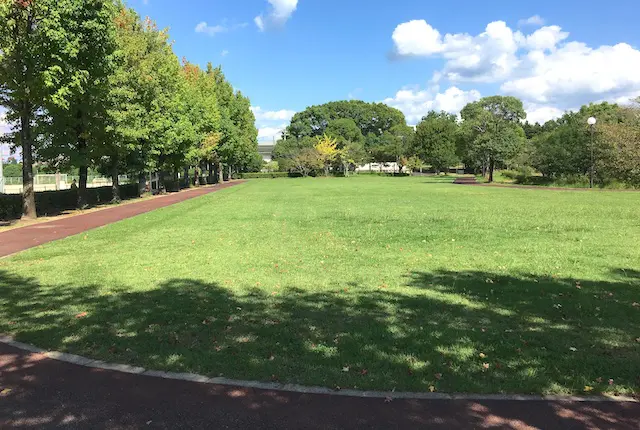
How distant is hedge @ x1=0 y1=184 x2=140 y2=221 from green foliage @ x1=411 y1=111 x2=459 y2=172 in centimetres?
7203

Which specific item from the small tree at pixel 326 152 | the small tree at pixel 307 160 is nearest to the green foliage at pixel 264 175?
the small tree at pixel 307 160

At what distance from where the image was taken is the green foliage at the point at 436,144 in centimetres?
8894

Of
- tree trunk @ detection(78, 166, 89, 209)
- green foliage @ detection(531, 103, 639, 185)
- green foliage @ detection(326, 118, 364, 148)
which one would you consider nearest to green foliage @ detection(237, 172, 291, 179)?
green foliage @ detection(326, 118, 364, 148)

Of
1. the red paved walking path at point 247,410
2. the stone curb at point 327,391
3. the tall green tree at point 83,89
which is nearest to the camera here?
the red paved walking path at point 247,410

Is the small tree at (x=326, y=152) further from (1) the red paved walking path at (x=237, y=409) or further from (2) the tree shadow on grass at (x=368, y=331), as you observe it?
(1) the red paved walking path at (x=237, y=409)

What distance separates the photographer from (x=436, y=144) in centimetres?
9025

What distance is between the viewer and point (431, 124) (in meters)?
92.6

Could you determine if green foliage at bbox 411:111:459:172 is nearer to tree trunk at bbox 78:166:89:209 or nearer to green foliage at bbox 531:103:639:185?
green foliage at bbox 531:103:639:185

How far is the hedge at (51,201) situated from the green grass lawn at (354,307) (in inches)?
334

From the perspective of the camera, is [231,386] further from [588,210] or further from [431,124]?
[431,124]

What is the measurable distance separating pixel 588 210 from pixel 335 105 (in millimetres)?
117884

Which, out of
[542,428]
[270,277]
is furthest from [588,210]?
[542,428]

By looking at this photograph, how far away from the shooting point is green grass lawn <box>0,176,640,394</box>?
13.5 feet

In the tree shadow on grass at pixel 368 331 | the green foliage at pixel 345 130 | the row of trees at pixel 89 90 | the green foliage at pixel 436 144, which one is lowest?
the tree shadow on grass at pixel 368 331
